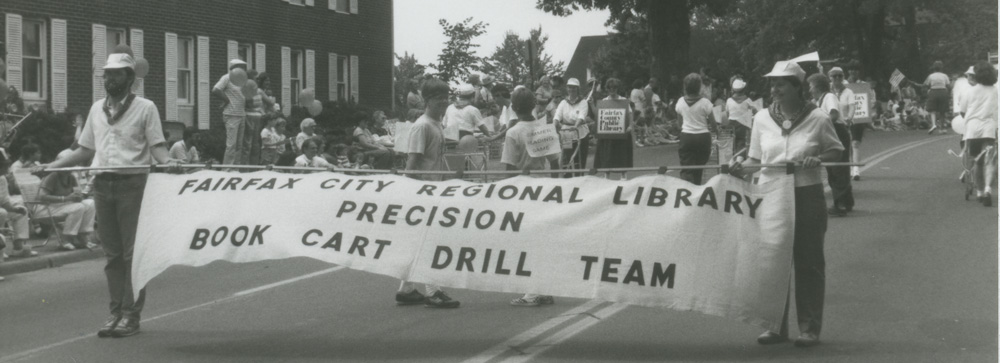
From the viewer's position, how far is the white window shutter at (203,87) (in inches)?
1264

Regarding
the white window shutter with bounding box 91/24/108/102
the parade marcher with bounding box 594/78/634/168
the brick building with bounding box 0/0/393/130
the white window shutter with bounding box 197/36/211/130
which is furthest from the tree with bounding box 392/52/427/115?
the parade marcher with bounding box 594/78/634/168

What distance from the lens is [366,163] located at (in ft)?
80.4

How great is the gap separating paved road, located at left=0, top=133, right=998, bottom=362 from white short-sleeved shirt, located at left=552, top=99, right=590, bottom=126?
6.52 metres

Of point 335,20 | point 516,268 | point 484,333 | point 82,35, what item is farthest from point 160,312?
point 335,20

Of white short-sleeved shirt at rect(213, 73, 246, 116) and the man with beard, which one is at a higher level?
white short-sleeved shirt at rect(213, 73, 246, 116)

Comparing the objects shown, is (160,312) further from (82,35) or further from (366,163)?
(82,35)

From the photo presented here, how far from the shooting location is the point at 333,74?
3919 cm

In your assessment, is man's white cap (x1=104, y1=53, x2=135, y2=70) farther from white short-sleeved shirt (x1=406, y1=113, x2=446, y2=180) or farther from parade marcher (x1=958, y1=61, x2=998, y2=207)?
parade marcher (x1=958, y1=61, x2=998, y2=207)

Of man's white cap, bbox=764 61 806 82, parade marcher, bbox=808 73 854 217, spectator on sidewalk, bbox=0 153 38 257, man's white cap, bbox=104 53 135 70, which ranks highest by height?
man's white cap, bbox=104 53 135 70

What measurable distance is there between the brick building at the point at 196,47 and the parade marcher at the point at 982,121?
632 inches

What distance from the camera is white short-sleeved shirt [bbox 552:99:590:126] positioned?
20312 mm

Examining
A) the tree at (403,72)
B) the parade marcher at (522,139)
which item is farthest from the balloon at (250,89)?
the tree at (403,72)

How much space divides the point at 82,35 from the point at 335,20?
40.4 ft

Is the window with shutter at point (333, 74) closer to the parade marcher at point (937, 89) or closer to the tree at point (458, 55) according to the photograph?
the tree at point (458, 55)
